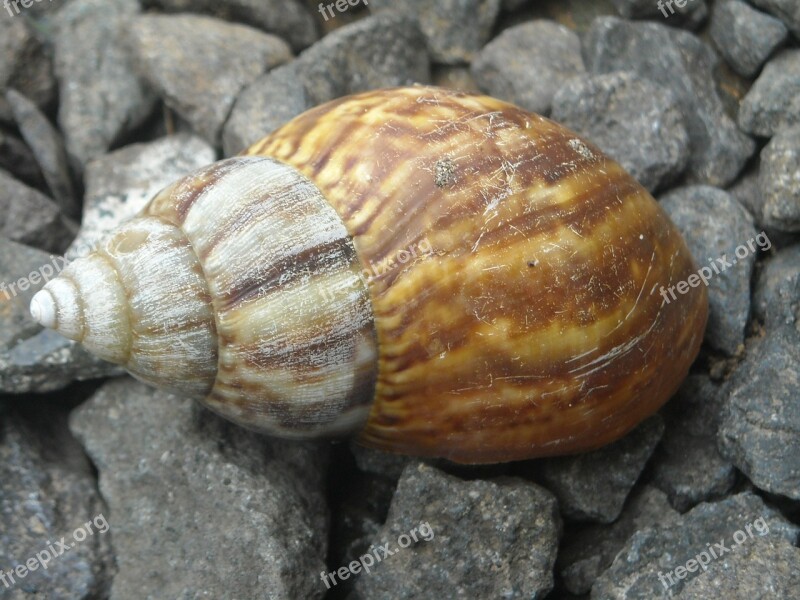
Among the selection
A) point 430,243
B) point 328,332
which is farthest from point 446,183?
point 328,332

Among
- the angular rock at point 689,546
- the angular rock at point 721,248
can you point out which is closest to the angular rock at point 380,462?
the angular rock at point 689,546

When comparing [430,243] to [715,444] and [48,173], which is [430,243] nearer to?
[715,444]

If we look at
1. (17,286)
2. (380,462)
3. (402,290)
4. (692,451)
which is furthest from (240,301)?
(692,451)

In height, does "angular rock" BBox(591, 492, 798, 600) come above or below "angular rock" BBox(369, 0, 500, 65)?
below

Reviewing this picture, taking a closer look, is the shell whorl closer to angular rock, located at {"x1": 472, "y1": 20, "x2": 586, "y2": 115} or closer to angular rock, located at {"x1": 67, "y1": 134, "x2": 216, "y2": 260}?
angular rock, located at {"x1": 67, "y1": 134, "x2": 216, "y2": 260}

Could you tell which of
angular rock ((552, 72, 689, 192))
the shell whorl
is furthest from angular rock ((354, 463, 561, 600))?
angular rock ((552, 72, 689, 192))

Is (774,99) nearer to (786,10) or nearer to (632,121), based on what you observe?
(786,10)

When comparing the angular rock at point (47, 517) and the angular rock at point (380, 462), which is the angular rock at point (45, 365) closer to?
the angular rock at point (47, 517)
